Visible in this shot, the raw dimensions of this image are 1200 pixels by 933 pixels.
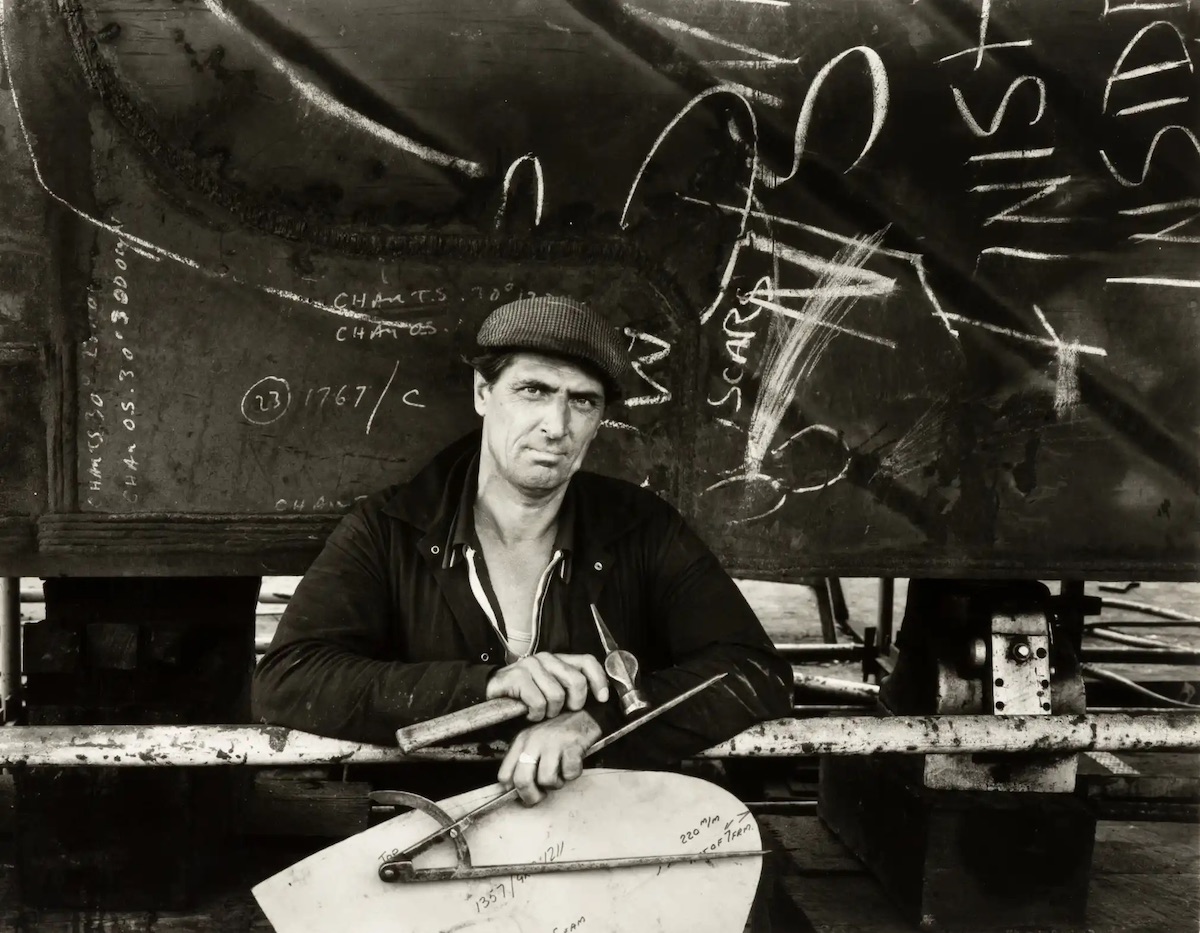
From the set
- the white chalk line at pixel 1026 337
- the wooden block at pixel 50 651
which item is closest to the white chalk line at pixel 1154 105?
the white chalk line at pixel 1026 337

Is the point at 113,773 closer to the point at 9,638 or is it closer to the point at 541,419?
the point at 541,419

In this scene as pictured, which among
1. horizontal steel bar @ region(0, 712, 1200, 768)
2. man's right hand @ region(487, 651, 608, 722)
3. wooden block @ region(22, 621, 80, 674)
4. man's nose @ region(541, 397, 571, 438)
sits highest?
man's nose @ region(541, 397, 571, 438)

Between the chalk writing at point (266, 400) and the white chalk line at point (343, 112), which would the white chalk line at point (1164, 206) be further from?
the chalk writing at point (266, 400)

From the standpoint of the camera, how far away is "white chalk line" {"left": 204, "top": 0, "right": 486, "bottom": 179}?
105 inches

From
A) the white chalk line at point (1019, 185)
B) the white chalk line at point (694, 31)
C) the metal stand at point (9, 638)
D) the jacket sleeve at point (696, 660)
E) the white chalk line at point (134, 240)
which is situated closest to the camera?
the jacket sleeve at point (696, 660)

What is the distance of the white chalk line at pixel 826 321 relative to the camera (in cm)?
286

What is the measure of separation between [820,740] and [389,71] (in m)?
1.82

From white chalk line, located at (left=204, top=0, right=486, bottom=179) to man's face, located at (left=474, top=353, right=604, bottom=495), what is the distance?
2.28 ft

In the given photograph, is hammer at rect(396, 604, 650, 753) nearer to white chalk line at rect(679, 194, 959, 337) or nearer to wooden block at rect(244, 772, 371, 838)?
white chalk line at rect(679, 194, 959, 337)

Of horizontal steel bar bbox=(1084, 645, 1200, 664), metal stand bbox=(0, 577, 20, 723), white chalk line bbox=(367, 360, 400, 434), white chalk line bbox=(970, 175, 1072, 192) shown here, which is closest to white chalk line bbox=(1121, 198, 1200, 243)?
white chalk line bbox=(970, 175, 1072, 192)

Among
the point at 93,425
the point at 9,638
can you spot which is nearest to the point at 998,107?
the point at 93,425

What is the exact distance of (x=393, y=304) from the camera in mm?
2787

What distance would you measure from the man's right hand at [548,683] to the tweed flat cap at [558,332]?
0.62m

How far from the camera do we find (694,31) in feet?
9.07
